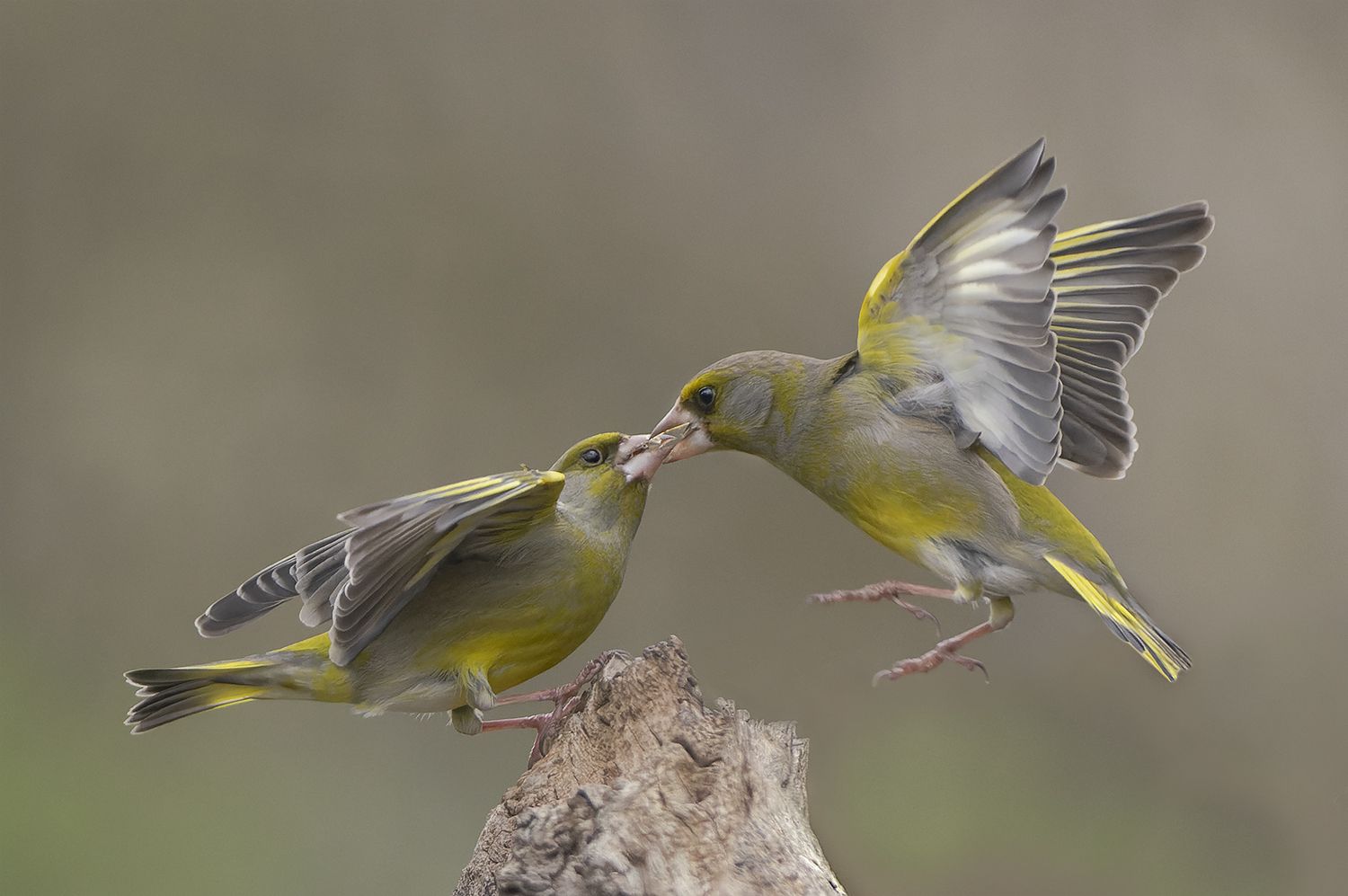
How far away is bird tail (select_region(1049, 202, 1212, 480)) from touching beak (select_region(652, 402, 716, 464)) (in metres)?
1.13

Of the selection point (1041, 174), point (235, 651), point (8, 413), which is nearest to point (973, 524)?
point (1041, 174)

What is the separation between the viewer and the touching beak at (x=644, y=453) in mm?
4078

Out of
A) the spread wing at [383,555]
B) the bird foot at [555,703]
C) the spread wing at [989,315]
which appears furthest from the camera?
the spread wing at [989,315]

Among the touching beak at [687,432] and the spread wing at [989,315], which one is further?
the touching beak at [687,432]

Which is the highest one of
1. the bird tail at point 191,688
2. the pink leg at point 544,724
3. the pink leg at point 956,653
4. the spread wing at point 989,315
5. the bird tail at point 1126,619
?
the spread wing at point 989,315

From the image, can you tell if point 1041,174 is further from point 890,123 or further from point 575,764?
point 890,123

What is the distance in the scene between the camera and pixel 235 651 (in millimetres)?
6961

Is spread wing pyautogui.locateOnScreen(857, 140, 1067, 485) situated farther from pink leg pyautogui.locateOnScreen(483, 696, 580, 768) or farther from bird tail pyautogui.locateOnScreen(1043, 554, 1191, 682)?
pink leg pyautogui.locateOnScreen(483, 696, 580, 768)

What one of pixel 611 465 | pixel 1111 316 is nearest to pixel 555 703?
pixel 611 465

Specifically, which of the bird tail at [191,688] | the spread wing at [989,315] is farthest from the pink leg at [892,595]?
the bird tail at [191,688]

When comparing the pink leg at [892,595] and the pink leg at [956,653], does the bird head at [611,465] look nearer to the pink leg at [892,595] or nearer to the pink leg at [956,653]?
the pink leg at [892,595]

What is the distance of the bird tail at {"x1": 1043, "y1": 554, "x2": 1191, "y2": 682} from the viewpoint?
3811 mm

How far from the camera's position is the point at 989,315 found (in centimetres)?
384

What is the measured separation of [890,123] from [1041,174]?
411cm
